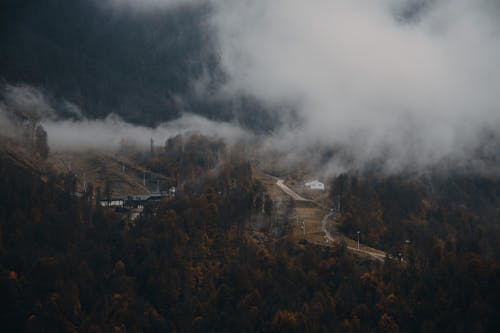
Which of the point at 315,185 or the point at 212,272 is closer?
the point at 212,272

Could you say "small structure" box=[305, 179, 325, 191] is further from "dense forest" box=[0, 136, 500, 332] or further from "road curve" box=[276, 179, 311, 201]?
"dense forest" box=[0, 136, 500, 332]

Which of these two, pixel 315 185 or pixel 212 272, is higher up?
pixel 315 185

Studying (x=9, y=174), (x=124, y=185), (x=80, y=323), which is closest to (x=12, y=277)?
(x=80, y=323)

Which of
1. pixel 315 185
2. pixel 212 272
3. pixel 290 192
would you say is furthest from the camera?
pixel 315 185

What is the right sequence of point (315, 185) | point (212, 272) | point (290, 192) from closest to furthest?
point (212, 272) < point (290, 192) < point (315, 185)

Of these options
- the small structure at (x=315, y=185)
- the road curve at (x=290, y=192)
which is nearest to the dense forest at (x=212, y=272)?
the road curve at (x=290, y=192)

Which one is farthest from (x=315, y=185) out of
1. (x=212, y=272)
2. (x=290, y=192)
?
→ (x=212, y=272)

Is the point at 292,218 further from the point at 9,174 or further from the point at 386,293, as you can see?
the point at 9,174

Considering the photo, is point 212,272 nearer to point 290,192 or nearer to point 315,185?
point 290,192
